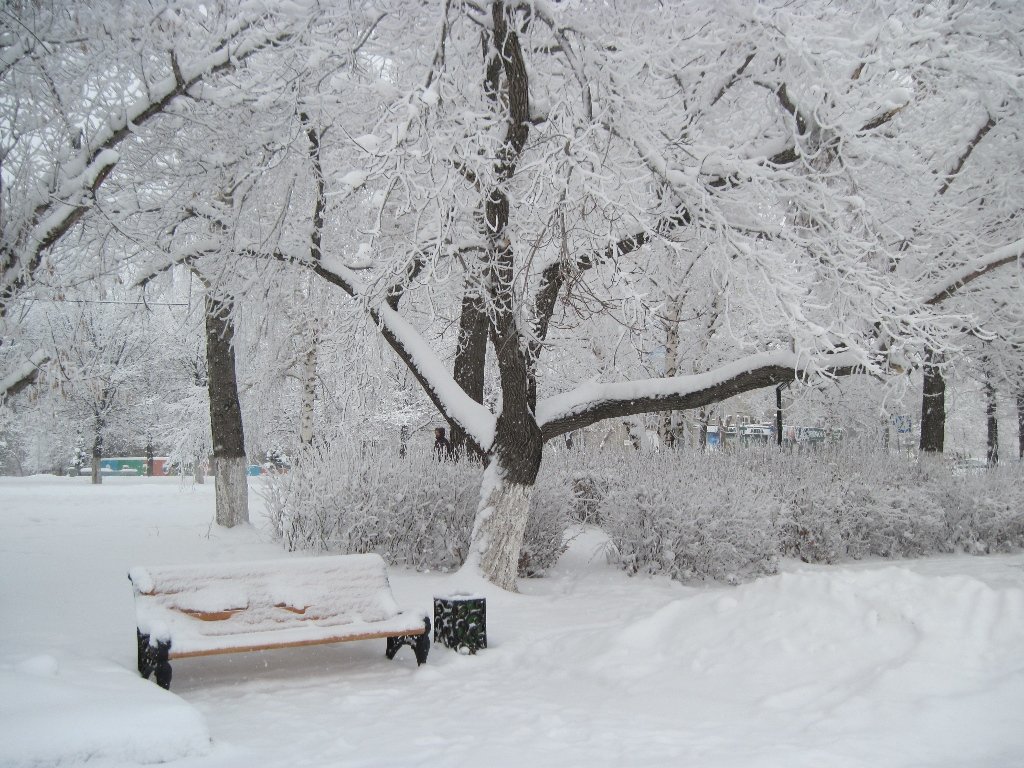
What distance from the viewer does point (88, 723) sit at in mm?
3725

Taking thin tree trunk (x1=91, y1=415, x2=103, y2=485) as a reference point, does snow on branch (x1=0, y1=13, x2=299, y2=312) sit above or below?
above

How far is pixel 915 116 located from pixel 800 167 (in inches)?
118

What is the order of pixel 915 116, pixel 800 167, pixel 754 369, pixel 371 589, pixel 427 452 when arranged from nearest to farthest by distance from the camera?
pixel 371 589, pixel 754 369, pixel 800 167, pixel 427 452, pixel 915 116

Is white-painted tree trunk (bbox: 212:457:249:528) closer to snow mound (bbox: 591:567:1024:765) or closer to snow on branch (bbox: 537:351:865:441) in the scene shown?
snow on branch (bbox: 537:351:865:441)

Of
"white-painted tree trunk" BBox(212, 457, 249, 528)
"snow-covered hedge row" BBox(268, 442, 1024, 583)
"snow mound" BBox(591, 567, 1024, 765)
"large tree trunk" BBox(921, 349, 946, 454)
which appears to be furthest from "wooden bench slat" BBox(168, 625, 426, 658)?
"large tree trunk" BBox(921, 349, 946, 454)

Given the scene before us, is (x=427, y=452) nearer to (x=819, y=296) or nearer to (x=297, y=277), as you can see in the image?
(x=297, y=277)

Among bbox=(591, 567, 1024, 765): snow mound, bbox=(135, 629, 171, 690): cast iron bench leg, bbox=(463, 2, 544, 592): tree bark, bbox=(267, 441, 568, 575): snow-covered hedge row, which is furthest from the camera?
bbox=(267, 441, 568, 575): snow-covered hedge row

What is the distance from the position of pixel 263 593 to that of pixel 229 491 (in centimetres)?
578

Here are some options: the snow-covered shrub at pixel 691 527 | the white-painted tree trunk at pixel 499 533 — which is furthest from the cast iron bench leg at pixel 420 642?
the snow-covered shrub at pixel 691 527

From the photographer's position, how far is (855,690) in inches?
171

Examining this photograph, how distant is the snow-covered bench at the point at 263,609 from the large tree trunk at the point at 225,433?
18.2 feet

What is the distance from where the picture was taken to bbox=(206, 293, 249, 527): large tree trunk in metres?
11.0

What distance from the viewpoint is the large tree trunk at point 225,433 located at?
11.0 metres

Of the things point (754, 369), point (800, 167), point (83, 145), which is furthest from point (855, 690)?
point (83, 145)
